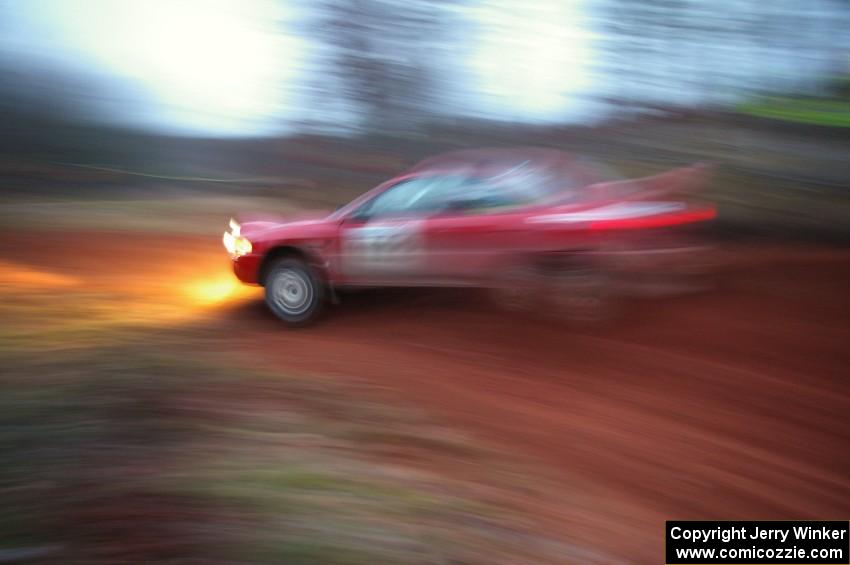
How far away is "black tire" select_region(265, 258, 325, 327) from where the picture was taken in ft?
23.8

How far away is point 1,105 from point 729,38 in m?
23.1

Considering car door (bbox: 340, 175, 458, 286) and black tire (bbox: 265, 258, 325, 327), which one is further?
black tire (bbox: 265, 258, 325, 327)

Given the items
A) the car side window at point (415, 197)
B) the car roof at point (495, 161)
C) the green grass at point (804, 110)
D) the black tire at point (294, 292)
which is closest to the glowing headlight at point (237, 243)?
the black tire at point (294, 292)

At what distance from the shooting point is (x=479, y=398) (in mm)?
5129

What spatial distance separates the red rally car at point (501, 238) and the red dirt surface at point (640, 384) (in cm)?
38

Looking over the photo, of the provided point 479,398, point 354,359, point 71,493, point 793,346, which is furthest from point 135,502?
point 793,346

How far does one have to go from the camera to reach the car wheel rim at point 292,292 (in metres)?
7.30

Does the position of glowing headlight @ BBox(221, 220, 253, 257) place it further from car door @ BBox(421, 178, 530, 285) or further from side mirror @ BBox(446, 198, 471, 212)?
side mirror @ BBox(446, 198, 471, 212)

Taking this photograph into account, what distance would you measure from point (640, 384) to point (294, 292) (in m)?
3.51

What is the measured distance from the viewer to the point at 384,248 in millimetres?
6922

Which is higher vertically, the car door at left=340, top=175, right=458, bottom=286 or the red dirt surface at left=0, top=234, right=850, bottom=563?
the car door at left=340, top=175, right=458, bottom=286

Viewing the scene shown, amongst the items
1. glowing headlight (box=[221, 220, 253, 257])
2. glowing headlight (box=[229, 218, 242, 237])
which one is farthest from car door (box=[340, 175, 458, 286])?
glowing headlight (box=[229, 218, 242, 237])

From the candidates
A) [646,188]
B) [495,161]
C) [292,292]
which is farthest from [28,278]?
[646,188]

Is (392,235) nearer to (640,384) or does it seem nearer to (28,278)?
(640,384)
